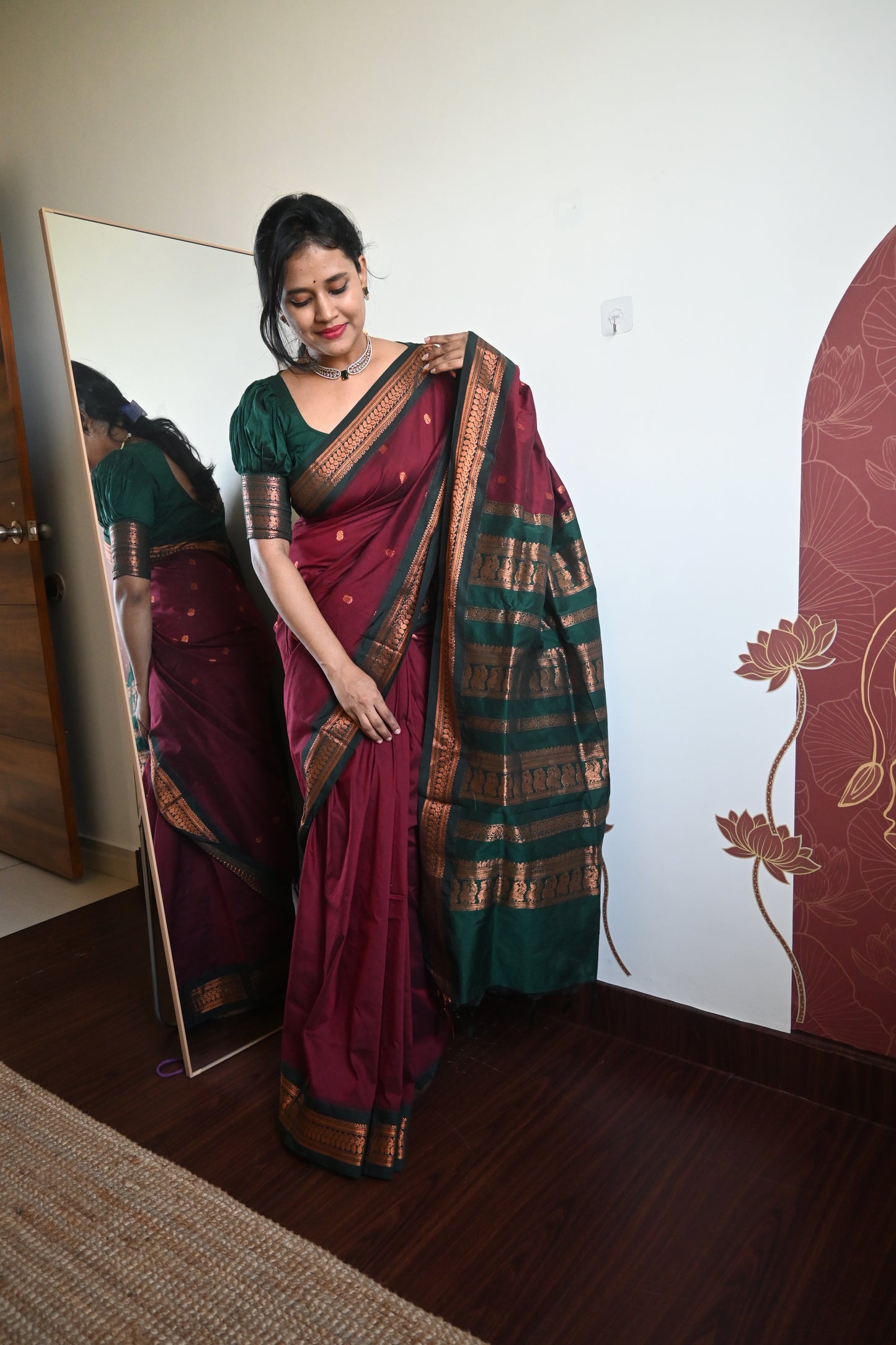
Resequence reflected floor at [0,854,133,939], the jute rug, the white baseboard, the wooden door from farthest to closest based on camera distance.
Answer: the white baseboard < the wooden door < reflected floor at [0,854,133,939] < the jute rug

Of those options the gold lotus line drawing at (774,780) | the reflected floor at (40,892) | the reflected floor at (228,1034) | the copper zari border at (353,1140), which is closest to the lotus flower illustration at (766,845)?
the gold lotus line drawing at (774,780)

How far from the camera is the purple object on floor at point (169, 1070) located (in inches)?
66.3

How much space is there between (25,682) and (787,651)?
7.66ft

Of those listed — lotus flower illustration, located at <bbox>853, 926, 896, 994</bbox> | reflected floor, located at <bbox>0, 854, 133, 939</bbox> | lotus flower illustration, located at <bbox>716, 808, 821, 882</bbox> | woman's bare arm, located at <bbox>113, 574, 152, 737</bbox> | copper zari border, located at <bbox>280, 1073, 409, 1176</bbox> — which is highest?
woman's bare arm, located at <bbox>113, 574, 152, 737</bbox>

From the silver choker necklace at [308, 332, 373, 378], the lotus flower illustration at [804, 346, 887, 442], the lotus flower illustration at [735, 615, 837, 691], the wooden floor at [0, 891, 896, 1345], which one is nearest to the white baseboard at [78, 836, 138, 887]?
the wooden floor at [0, 891, 896, 1345]

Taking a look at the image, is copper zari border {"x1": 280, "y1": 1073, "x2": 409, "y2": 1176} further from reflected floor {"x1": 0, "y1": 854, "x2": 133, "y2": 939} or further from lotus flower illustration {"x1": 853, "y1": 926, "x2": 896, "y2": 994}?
reflected floor {"x1": 0, "y1": 854, "x2": 133, "y2": 939}

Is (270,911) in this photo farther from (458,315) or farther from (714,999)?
(458,315)

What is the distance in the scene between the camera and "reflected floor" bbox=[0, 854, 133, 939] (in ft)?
8.21

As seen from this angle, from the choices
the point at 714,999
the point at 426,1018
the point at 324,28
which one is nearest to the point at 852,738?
the point at 714,999

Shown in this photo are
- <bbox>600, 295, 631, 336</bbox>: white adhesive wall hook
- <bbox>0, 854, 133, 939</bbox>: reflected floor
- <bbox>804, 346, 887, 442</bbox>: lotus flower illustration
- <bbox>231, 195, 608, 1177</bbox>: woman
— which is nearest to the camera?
<bbox>804, 346, 887, 442</bbox>: lotus flower illustration

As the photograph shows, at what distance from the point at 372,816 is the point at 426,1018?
427mm

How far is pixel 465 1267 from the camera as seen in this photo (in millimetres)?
1198

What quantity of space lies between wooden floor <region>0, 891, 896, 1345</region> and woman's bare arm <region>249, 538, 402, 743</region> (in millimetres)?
710

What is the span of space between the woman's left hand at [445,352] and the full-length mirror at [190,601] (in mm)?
404
